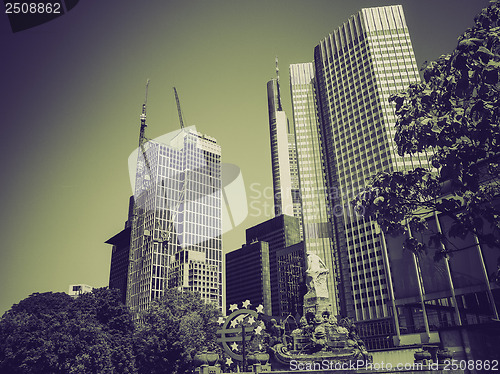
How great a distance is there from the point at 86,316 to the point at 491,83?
188 ft

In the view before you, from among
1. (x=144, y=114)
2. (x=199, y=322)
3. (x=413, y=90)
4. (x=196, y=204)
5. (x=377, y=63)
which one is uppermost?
(x=144, y=114)

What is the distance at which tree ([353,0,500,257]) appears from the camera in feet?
40.8

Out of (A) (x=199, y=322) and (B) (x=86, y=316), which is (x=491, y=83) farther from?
(A) (x=199, y=322)

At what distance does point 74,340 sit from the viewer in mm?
47375

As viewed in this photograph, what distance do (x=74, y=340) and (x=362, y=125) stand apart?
10375cm

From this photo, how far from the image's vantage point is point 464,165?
13070 mm

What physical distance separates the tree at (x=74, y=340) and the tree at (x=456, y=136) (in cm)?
4441

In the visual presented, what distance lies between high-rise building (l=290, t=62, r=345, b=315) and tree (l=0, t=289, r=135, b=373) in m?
83.5

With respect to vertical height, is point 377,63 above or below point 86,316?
above

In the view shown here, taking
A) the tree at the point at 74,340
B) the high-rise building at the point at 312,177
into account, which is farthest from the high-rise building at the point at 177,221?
the tree at the point at 74,340

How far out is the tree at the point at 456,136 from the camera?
1243 cm

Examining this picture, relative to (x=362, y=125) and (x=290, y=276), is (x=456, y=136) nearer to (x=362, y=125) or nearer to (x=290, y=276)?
(x=362, y=125)

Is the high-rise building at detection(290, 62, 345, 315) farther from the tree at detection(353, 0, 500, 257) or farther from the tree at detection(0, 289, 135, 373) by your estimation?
the tree at detection(353, 0, 500, 257)

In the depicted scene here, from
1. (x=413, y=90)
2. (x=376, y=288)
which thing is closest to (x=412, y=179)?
(x=413, y=90)
